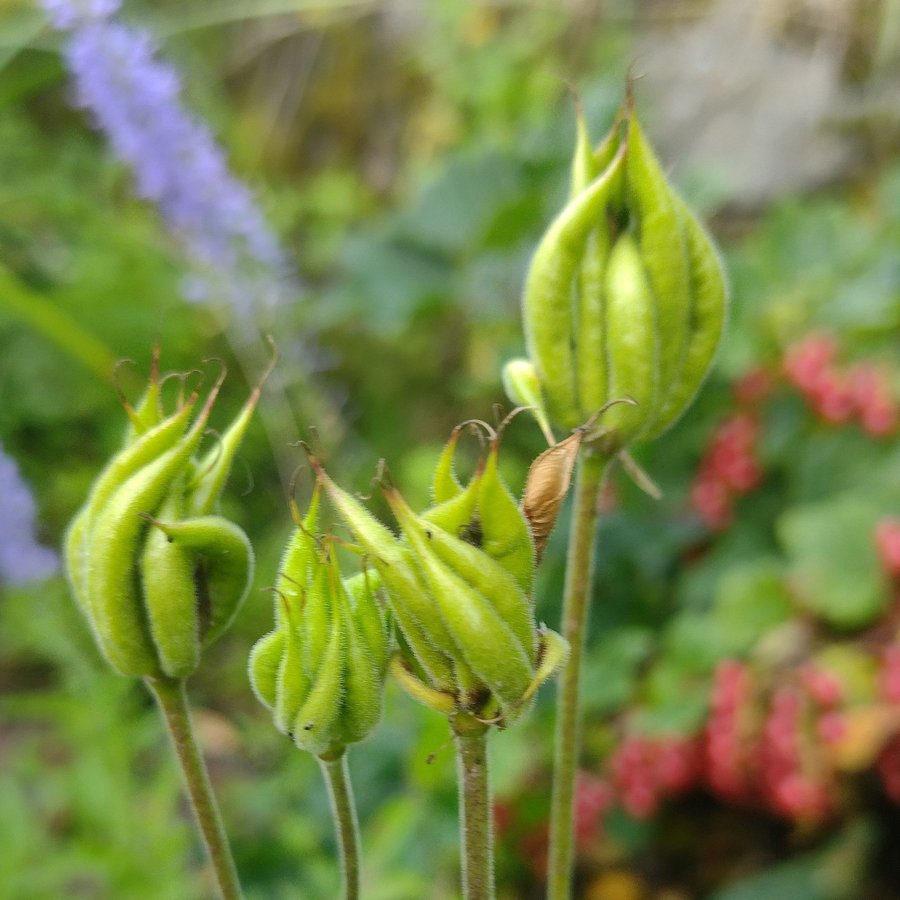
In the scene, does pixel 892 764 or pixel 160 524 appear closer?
pixel 160 524

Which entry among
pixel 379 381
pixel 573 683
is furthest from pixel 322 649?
pixel 379 381

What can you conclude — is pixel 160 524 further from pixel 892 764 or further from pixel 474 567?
pixel 892 764

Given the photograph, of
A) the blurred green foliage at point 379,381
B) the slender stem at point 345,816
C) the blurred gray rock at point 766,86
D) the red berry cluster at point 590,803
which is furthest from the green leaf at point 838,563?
the blurred gray rock at point 766,86

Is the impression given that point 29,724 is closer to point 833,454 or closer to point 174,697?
point 833,454

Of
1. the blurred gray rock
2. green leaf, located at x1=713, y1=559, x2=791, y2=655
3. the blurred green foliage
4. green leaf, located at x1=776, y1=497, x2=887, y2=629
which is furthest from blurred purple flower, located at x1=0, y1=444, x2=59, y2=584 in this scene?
the blurred gray rock

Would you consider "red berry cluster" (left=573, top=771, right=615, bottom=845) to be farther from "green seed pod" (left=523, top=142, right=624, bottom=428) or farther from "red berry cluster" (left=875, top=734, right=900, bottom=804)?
"green seed pod" (left=523, top=142, right=624, bottom=428)

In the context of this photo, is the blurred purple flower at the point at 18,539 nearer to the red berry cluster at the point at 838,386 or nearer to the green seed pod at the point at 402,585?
the green seed pod at the point at 402,585
